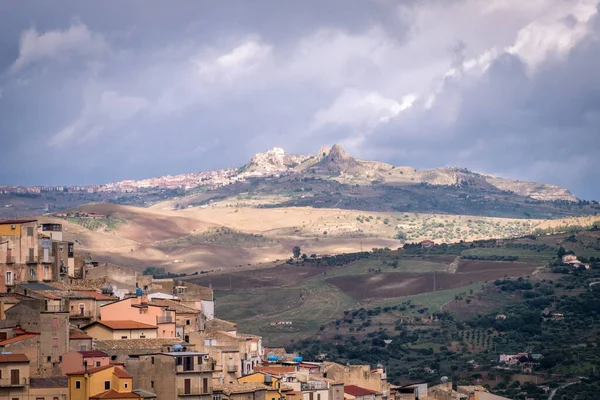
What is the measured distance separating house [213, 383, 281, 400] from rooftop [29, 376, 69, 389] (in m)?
8.34

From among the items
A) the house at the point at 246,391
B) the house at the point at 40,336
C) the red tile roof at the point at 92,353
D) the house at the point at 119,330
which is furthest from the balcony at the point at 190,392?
the house at the point at 119,330

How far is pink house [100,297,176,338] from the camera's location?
7700 cm

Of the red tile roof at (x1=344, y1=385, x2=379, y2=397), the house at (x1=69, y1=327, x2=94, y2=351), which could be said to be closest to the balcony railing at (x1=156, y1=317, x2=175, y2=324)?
the house at (x1=69, y1=327, x2=94, y2=351)

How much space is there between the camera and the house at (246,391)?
233 feet

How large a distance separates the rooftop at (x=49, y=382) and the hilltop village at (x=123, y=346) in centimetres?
5

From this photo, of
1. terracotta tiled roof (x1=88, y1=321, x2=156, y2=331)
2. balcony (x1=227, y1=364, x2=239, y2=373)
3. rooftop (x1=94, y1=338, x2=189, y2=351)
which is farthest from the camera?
balcony (x1=227, y1=364, x2=239, y2=373)

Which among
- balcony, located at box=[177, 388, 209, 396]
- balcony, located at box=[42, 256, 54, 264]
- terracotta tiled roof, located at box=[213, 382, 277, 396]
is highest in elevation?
balcony, located at box=[42, 256, 54, 264]

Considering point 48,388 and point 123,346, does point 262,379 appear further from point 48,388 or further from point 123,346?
point 48,388

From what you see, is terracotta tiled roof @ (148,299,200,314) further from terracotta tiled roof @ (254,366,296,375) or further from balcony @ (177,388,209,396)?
balcony @ (177,388,209,396)

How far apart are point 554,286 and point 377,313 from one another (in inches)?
902

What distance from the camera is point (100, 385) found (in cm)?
6353

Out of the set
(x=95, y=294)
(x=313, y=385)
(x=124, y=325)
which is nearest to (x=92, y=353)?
(x=124, y=325)

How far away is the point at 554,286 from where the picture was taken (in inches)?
7421

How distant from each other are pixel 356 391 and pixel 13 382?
29088 millimetres
